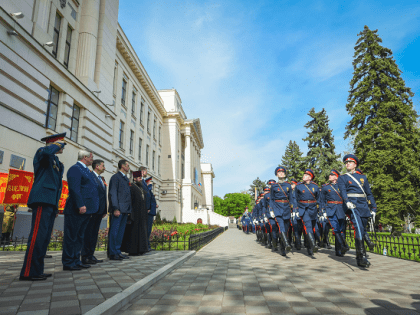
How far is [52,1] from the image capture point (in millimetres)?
15398

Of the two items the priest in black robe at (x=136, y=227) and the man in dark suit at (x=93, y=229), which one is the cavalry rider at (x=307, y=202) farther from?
the man in dark suit at (x=93, y=229)

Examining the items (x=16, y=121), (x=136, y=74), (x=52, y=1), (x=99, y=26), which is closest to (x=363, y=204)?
(x=16, y=121)

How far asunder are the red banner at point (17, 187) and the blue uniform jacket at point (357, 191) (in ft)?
34.6

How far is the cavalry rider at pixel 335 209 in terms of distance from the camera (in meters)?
8.03

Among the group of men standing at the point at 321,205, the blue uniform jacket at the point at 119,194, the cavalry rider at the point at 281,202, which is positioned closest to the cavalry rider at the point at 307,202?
the group of men standing at the point at 321,205

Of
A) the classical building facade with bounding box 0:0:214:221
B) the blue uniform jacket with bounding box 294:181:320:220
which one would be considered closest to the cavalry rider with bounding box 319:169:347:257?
the blue uniform jacket with bounding box 294:181:320:220

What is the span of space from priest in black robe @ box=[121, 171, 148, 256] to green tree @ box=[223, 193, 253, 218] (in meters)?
98.5

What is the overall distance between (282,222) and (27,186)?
9.37 metres

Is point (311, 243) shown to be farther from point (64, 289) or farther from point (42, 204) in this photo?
point (42, 204)

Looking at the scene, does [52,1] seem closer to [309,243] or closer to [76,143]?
[76,143]

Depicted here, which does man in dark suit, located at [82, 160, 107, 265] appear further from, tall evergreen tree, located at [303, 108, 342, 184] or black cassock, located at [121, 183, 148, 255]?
tall evergreen tree, located at [303, 108, 342, 184]

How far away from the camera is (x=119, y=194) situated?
6.88 metres

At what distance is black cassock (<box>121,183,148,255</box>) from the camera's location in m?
7.62

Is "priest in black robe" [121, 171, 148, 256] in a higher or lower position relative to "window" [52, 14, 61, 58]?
lower
